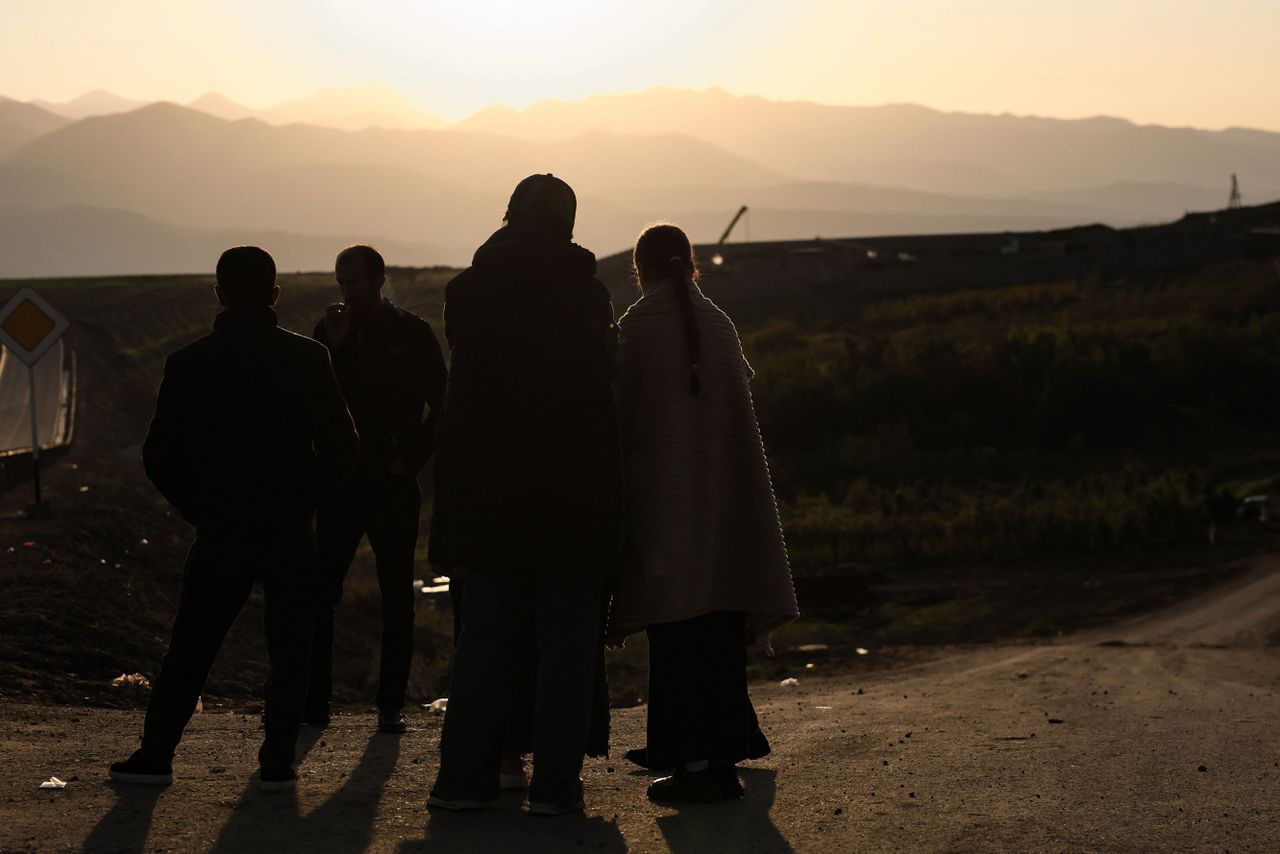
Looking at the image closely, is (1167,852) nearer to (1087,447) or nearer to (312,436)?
(312,436)

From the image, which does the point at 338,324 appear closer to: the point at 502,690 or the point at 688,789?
the point at 502,690

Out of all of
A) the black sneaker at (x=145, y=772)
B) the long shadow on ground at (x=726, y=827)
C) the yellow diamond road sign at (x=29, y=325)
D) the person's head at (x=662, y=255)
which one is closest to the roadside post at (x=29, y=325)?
the yellow diamond road sign at (x=29, y=325)

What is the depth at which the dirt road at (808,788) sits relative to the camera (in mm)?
5781

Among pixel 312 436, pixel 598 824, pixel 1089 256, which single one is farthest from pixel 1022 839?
pixel 1089 256

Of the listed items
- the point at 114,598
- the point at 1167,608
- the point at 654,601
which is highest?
the point at 654,601

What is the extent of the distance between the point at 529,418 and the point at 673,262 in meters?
0.99

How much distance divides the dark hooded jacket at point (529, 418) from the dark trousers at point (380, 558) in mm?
2163

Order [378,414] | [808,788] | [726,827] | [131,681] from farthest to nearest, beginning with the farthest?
[131,681] < [378,414] < [808,788] < [726,827]

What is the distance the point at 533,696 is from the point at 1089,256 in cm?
7782

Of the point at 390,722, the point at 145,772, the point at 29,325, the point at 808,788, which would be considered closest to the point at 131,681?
the point at 390,722

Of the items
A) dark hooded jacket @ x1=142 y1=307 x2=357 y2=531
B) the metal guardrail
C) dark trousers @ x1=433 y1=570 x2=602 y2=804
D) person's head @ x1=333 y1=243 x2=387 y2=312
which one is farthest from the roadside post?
dark trousers @ x1=433 y1=570 x2=602 y2=804

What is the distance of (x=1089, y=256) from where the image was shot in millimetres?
80438

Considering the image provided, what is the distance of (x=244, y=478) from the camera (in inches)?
251

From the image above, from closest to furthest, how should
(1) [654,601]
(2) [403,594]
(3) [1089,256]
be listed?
(1) [654,601], (2) [403,594], (3) [1089,256]
